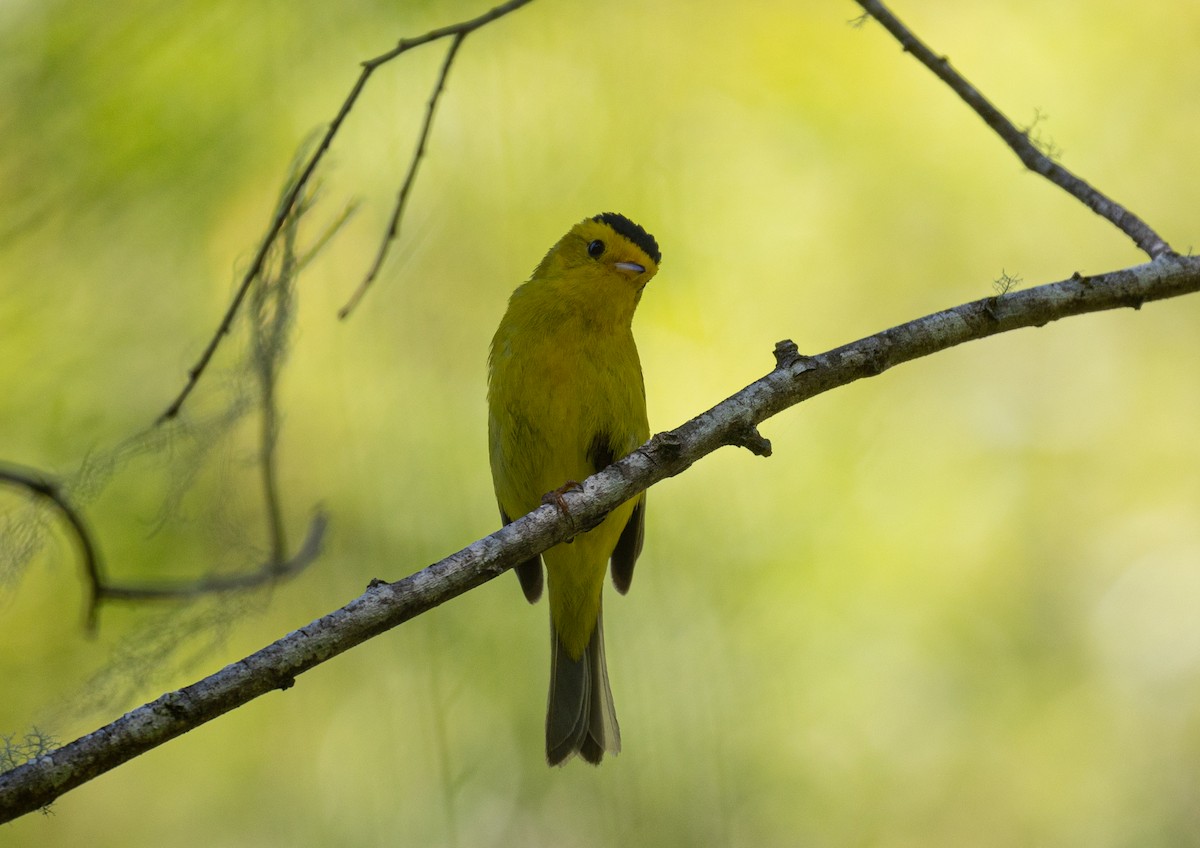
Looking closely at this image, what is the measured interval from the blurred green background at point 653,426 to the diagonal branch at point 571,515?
4.14ft

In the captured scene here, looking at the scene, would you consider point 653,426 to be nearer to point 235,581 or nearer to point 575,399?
point 575,399

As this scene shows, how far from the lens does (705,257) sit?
4.52 meters

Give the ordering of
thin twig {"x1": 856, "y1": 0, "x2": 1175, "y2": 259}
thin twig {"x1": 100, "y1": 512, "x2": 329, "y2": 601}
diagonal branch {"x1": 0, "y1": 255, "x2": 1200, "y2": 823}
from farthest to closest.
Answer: thin twig {"x1": 100, "y1": 512, "x2": 329, "y2": 601} < thin twig {"x1": 856, "y1": 0, "x2": 1175, "y2": 259} < diagonal branch {"x1": 0, "y1": 255, "x2": 1200, "y2": 823}

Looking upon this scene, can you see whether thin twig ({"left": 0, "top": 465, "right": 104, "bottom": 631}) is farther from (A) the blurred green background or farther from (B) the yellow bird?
(B) the yellow bird

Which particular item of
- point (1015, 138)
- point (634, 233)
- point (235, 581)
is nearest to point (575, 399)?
point (634, 233)

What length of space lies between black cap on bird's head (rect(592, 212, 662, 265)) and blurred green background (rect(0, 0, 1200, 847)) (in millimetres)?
646

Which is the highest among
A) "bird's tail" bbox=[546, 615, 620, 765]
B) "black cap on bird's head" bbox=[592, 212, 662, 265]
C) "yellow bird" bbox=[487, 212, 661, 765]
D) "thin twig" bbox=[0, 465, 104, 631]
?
"black cap on bird's head" bbox=[592, 212, 662, 265]

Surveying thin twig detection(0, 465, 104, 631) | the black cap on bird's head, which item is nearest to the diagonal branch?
thin twig detection(0, 465, 104, 631)

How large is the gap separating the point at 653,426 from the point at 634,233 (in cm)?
80

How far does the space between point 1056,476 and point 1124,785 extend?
1.25 m

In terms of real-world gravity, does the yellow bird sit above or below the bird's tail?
above

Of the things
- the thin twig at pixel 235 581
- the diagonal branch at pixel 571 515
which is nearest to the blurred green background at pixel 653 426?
the thin twig at pixel 235 581

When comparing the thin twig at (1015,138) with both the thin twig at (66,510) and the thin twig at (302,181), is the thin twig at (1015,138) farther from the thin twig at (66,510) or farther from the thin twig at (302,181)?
the thin twig at (66,510)

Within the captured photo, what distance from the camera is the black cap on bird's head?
3.62 metres
